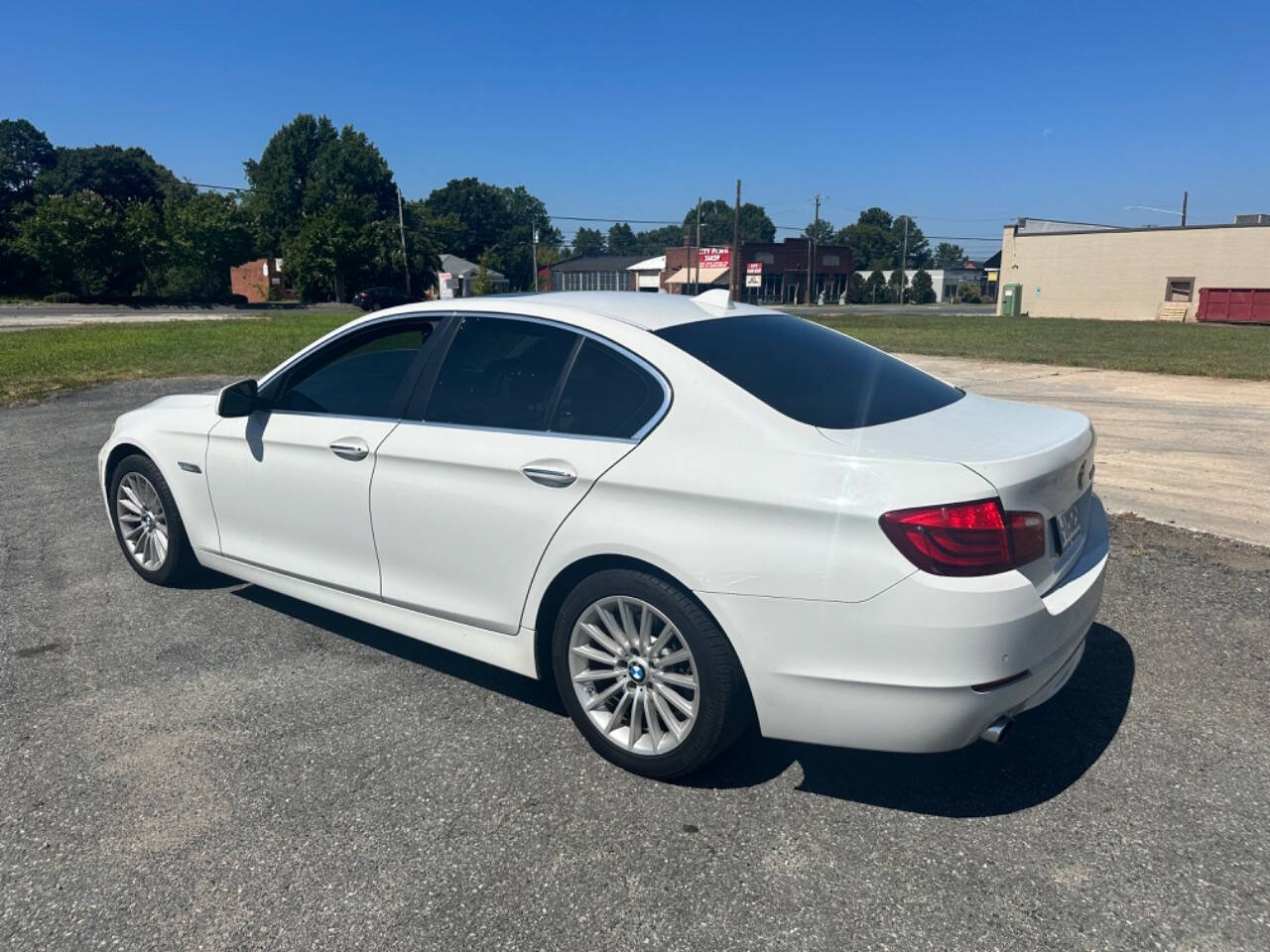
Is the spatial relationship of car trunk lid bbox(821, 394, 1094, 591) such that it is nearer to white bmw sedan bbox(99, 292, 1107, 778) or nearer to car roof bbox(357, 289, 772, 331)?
white bmw sedan bbox(99, 292, 1107, 778)

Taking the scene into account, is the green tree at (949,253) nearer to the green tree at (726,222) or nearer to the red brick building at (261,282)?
the green tree at (726,222)

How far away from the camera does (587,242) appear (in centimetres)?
18488

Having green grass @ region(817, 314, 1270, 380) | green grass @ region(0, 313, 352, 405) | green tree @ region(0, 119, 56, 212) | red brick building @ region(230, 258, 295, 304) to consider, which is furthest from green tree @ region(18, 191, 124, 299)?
green tree @ region(0, 119, 56, 212)

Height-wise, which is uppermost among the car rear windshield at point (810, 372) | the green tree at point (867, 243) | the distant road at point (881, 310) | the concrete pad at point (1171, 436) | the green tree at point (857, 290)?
the green tree at point (867, 243)

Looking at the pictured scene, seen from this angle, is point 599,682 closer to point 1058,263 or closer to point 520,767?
point 520,767

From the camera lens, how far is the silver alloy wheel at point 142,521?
193 inches

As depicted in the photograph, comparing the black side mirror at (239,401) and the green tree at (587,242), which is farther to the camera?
the green tree at (587,242)

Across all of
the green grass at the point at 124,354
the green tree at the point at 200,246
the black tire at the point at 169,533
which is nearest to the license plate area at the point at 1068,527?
the black tire at the point at 169,533

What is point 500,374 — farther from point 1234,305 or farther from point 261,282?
point 261,282

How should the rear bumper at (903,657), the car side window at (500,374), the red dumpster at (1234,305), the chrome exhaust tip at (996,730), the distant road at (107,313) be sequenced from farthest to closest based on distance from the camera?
1. the red dumpster at (1234,305)
2. the distant road at (107,313)
3. the car side window at (500,374)
4. the chrome exhaust tip at (996,730)
5. the rear bumper at (903,657)

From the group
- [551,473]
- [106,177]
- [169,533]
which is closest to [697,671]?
[551,473]

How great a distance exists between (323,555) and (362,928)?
6.20 feet

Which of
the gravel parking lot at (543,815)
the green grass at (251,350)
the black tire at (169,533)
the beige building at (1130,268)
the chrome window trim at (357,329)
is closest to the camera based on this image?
the gravel parking lot at (543,815)

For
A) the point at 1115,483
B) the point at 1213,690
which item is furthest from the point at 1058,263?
the point at 1213,690
